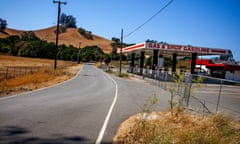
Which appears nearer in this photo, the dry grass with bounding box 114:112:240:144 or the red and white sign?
the dry grass with bounding box 114:112:240:144

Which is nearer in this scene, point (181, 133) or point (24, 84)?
point (181, 133)

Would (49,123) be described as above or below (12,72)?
below

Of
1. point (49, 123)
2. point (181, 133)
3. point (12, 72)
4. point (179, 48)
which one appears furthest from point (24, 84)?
point (179, 48)

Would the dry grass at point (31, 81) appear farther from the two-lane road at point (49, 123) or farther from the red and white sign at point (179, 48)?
the red and white sign at point (179, 48)

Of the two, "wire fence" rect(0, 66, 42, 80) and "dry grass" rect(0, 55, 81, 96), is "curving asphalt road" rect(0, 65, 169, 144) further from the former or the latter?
"wire fence" rect(0, 66, 42, 80)

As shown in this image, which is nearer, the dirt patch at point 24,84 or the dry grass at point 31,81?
the dirt patch at point 24,84

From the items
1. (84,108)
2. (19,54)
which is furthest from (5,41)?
(84,108)

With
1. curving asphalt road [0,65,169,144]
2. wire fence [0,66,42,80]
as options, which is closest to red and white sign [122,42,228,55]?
wire fence [0,66,42,80]

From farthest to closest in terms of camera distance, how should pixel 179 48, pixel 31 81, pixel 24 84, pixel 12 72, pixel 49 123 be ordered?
pixel 179 48, pixel 12 72, pixel 31 81, pixel 24 84, pixel 49 123

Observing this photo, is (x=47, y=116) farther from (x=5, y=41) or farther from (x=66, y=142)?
(x=5, y=41)

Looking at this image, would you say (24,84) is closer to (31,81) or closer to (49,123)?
(31,81)

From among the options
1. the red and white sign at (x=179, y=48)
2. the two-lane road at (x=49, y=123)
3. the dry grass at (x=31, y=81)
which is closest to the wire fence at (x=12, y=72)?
the dry grass at (x=31, y=81)

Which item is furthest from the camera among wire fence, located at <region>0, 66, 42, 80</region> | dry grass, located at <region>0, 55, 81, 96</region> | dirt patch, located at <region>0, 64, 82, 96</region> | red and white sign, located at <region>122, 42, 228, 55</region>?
red and white sign, located at <region>122, 42, 228, 55</region>

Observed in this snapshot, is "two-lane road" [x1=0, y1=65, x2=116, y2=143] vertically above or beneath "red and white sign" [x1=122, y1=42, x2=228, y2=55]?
beneath
